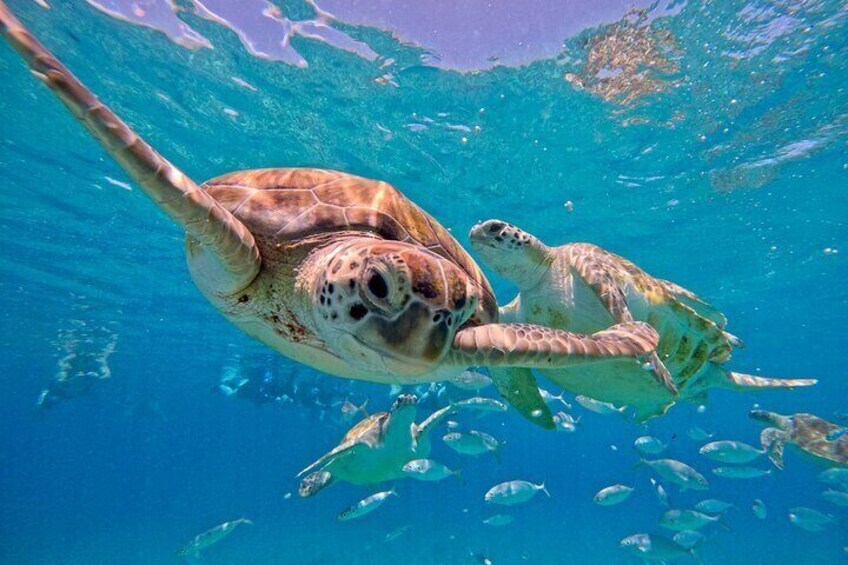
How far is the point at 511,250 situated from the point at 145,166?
320cm

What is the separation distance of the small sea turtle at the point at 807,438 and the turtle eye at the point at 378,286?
9543mm

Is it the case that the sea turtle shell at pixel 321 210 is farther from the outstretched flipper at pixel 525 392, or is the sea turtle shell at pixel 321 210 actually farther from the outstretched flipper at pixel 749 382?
the outstretched flipper at pixel 749 382

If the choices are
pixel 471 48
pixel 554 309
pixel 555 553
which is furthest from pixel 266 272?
pixel 555 553

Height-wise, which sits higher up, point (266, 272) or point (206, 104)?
point (206, 104)

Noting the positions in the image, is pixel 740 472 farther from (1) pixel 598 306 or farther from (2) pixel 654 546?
(1) pixel 598 306

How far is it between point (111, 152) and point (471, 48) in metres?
8.60

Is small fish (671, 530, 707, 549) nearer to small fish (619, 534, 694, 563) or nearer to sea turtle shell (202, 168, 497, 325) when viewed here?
small fish (619, 534, 694, 563)

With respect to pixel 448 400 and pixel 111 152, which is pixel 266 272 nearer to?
pixel 111 152

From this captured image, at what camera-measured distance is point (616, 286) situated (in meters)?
4.24

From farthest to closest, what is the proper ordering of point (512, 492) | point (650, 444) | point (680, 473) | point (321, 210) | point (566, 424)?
point (650, 444)
point (566, 424)
point (680, 473)
point (512, 492)
point (321, 210)

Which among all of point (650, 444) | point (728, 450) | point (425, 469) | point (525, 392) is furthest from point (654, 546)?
point (525, 392)

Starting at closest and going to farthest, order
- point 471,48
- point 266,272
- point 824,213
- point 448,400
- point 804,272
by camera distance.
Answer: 1. point 266,272
2. point 471,48
3. point 824,213
4. point 448,400
5. point 804,272

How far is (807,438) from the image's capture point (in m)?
8.32

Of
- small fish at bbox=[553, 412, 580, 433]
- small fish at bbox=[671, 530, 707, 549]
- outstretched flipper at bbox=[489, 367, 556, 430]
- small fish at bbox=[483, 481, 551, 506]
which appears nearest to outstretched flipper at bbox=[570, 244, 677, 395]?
outstretched flipper at bbox=[489, 367, 556, 430]
